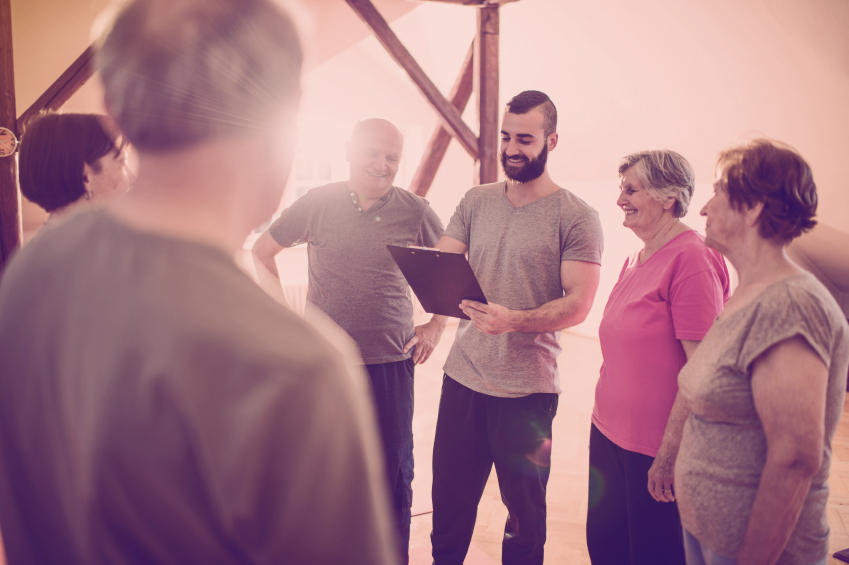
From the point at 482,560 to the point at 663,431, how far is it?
1205mm

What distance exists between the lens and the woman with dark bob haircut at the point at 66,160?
1.27 metres

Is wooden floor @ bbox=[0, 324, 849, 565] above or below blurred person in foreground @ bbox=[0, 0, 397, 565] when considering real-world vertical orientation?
below

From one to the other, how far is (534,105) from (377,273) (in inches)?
33.0

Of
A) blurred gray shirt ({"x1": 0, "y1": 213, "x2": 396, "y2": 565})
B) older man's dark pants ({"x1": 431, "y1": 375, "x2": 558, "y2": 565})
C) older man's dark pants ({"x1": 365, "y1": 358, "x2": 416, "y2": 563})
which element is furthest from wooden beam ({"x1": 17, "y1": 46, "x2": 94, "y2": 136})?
blurred gray shirt ({"x1": 0, "y1": 213, "x2": 396, "y2": 565})

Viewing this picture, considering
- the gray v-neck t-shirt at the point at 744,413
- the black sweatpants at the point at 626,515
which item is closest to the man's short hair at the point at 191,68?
the gray v-neck t-shirt at the point at 744,413

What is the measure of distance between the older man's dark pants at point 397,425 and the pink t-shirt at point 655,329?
776 millimetres

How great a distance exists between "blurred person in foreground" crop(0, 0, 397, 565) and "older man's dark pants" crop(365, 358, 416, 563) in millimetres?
1598

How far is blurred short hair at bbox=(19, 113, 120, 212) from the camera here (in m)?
1.27

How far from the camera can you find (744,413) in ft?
3.52

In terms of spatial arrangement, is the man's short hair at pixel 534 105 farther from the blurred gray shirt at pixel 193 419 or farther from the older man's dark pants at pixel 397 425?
the blurred gray shirt at pixel 193 419

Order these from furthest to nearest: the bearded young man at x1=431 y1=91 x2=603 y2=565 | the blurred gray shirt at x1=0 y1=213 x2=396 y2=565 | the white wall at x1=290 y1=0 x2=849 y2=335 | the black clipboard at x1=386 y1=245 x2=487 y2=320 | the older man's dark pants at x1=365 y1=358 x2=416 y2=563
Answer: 1. the white wall at x1=290 y1=0 x2=849 y2=335
2. the older man's dark pants at x1=365 y1=358 x2=416 y2=563
3. the bearded young man at x1=431 y1=91 x2=603 y2=565
4. the black clipboard at x1=386 y1=245 x2=487 y2=320
5. the blurred gray shirt at x1=0 y1=213 x2=396 y2=565

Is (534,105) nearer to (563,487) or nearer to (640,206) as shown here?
(640,206)

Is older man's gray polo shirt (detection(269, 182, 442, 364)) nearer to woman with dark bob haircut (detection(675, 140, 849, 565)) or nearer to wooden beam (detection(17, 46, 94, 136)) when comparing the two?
woman with dark bob haircut (detection(675, 140, 849, 565))

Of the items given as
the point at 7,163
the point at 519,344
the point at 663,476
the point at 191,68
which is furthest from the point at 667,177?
the point at 7,163
